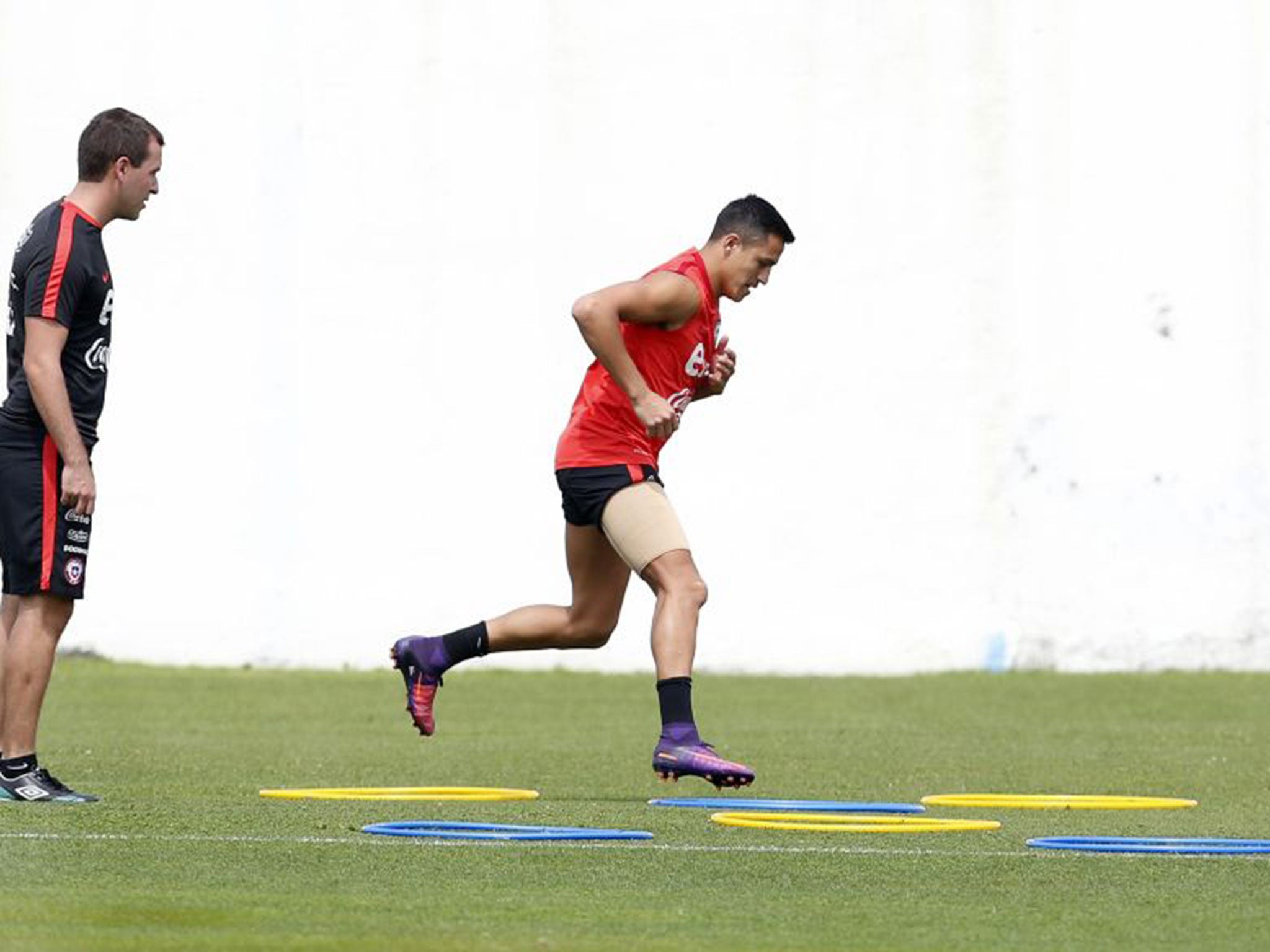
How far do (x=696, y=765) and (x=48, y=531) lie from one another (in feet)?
6.38

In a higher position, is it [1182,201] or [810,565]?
[1182,201]

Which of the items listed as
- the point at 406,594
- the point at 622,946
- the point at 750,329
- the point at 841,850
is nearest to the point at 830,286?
the point at 750,329

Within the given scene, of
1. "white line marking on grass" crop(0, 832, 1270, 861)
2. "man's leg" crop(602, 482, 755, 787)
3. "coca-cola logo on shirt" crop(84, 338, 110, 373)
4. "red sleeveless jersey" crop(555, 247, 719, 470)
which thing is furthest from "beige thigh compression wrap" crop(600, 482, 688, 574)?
"coca-cola logo on shirt" crop(84, 338, 110, 373)

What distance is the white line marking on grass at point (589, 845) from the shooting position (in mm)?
6195

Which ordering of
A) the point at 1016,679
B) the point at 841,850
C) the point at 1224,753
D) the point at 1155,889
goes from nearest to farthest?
the point at 1155,889 < the point at 841,850 < the point at 1224,753 < the point at 1016,679

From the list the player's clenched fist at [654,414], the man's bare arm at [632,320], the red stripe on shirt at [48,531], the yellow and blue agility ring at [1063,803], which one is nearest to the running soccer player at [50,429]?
the red stripe on shirt at [48,531]

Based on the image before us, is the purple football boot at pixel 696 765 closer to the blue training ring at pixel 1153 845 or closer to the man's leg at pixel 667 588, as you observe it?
the man's leg at pixel 667 588

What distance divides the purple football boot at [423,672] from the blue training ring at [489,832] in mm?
1795

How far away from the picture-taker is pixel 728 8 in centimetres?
1647

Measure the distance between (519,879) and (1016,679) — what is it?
1055 cm

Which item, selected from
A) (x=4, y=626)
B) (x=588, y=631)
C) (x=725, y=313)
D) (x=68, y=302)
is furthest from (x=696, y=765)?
(x=725, y=313)

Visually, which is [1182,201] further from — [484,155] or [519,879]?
[519,879]

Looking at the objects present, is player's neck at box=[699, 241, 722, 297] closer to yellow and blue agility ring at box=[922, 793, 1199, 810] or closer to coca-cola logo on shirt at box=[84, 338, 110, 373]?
yellow and blue agility ring at box=[922, 793, 1199, 810]

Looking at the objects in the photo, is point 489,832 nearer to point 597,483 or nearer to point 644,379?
point 597,483
